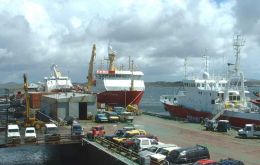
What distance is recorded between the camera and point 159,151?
98.2 ft

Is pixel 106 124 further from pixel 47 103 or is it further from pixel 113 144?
pixel 113 144

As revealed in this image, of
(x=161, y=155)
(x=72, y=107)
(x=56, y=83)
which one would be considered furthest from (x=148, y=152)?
(x=56, y=83)

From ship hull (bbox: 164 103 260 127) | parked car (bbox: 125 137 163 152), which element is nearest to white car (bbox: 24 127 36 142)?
parked car (bbox: 125 137 163 152)

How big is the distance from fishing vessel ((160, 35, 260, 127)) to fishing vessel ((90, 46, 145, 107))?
1139 cm

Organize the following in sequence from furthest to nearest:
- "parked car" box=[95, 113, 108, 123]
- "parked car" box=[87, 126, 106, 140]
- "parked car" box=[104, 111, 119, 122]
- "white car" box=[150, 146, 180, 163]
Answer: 1. "parked car" box=[104, 111, 119, 122]
2. "parked car" box=[95, 113, 108, 123]
3. "parked car" box=[87, 126, 106, 140]
4. "white car" box=[150, 146, 180, 163]

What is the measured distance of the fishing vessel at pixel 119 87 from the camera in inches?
3433

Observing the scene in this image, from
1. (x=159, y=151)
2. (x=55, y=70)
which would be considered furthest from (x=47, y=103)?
(x=55, y=70)

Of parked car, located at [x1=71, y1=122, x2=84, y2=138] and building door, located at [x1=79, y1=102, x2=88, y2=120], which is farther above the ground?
building door, located at [x1=79, y1=102, x2=88, y2=120]

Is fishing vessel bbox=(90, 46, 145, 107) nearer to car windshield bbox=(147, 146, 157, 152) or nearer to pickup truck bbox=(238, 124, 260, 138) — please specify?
pickup truck bbox=(238, 124, 260, 138)

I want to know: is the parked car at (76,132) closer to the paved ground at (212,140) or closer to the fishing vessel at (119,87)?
the paved ground at (212,140)

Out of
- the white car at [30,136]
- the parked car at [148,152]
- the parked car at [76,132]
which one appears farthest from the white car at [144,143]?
the white car at [30,136]

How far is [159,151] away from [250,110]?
2850 centimetres

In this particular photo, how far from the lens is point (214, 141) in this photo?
131 feet

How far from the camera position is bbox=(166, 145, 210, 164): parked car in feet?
88.9
